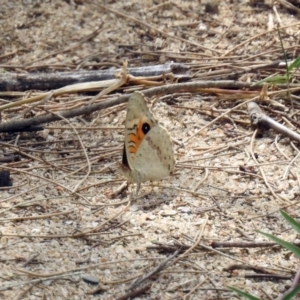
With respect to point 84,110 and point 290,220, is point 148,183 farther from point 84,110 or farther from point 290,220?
point 290,220

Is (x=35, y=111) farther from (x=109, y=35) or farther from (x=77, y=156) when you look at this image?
(x=109, y=35)

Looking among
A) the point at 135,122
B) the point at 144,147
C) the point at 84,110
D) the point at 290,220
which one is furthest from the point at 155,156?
the point at 290,220

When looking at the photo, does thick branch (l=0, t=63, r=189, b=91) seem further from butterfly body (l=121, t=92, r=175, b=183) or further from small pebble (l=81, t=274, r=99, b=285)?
small pebble (l=81, t=274, r=99, b=285)

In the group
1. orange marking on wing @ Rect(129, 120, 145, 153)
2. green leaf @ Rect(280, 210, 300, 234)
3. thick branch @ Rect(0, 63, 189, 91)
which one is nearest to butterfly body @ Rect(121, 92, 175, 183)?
orange marking on wing @ Rect(129, 120, 145, 153)

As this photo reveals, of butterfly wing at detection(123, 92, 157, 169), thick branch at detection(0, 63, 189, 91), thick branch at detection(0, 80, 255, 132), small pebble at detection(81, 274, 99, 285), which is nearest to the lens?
small pebble at detection(81, 274, 99, 285)

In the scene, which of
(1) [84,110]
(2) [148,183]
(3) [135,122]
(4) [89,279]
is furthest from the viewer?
(1) [84,110]

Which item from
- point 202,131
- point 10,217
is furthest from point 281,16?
point 10,217

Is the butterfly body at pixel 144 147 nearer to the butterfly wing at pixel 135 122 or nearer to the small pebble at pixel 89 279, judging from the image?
the butterfly wing at pixel 135 122

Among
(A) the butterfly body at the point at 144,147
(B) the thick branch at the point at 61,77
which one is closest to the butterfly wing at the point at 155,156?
(A) the butterfly body at the point at 144,147
